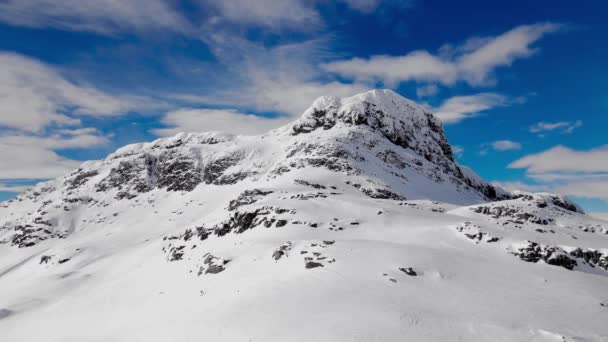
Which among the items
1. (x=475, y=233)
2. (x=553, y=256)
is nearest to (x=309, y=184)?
(x=475, y=233)

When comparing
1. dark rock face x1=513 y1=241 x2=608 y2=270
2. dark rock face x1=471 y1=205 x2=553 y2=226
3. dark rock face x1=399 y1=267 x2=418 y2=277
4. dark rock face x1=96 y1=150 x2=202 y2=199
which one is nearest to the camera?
dark rock face x1=399 y1=267 x2=418 y2=277

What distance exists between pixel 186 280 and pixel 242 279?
11155mm

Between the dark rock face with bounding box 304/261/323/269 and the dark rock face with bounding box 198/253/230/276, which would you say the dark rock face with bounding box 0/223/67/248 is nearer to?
the dark rock face with bounding box 198/253/230/276

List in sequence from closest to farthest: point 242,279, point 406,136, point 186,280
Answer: point 242,279
point 186,280
point 406,136

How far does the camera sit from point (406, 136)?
448ft

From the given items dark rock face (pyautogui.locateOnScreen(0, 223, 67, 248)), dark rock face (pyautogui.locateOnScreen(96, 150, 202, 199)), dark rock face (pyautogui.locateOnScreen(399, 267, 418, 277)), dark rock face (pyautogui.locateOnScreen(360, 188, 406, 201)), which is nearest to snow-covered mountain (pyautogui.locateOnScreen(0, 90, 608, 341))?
dark rock face (pyautogui.locateOnScreen(399, 267, 418, 277))

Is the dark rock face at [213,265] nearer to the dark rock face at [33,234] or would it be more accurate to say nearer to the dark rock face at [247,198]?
the dark rock face at [247,198]

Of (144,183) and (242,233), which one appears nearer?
(242,233)

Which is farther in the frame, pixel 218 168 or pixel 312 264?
pixel 218 168

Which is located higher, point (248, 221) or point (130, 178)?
point (130, 178)

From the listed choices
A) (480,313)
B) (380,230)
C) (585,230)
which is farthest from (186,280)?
(585,230)

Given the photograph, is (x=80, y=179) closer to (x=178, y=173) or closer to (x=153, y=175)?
(x=153, y=175)

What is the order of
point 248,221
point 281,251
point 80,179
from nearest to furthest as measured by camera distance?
1. point 281,251
2. point 248,221
3. point 80,179

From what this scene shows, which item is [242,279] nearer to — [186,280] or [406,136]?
[186,280]
